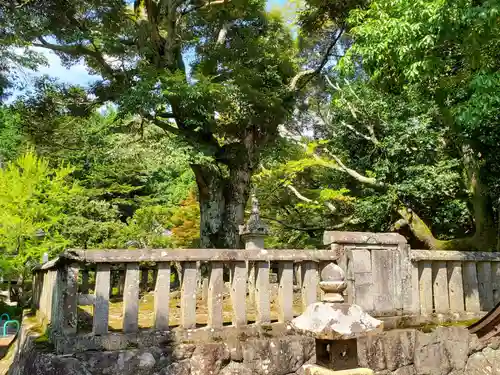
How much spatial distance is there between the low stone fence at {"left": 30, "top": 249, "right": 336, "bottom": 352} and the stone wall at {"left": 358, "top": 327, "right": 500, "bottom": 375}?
3.05 ft

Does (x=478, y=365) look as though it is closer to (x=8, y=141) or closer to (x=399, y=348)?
(x=399, y=348)

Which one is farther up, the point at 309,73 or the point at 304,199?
the point at 309,73

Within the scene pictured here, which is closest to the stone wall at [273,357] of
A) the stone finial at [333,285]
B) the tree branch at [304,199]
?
the stone finial at [333,285]

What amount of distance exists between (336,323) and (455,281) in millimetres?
3728

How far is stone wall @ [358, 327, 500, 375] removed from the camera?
4.72 metres

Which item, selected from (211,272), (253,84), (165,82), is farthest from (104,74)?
(211,272)

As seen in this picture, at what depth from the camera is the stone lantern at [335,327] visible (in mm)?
2627

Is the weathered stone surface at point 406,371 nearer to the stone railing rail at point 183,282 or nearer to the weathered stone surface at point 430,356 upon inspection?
the weathered stone surface at point 430,356

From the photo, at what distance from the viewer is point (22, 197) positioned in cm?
1351

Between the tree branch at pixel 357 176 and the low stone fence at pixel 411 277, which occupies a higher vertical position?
the tree branch at pixel 357 176

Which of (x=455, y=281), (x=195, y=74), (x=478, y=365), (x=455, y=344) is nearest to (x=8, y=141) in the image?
(x=195, y=74)

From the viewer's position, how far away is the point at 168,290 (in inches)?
163

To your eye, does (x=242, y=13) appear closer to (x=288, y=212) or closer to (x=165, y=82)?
(x=165, y=82)

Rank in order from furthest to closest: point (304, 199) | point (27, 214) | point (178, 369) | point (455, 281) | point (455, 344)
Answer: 1. point (304, 199)
2. point (27, 214)
3. point (455, 281)
4. point (455, 344)
5. point (178, 369)
